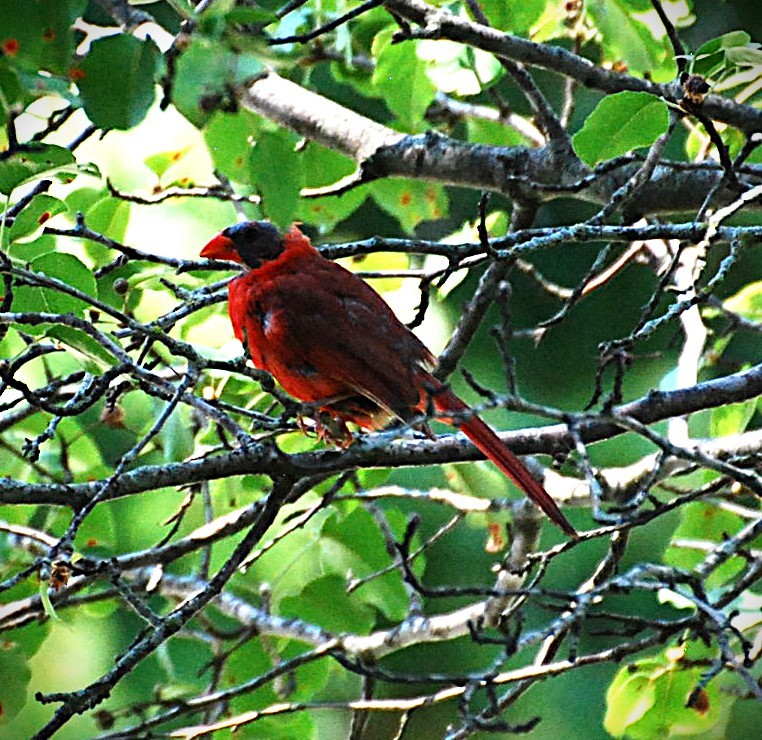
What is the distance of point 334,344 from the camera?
9.86 feet

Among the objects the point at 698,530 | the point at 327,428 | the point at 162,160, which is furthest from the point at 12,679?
the point at 698,530

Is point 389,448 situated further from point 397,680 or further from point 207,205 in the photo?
point 207,205

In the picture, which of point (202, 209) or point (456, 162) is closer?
point (456, 162)

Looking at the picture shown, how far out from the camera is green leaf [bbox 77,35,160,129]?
1.45 metres

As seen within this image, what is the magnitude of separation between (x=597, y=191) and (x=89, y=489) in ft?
4.88

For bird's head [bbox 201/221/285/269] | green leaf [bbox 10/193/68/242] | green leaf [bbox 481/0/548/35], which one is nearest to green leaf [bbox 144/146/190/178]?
bird's head [bbox 201/221/285/269]

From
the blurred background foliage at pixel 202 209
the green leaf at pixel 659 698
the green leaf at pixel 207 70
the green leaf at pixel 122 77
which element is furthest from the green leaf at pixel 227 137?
the green leaf at pixel 659 698

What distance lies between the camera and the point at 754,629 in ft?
11.1

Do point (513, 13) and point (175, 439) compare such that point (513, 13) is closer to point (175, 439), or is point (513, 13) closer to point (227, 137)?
point (227, 137)

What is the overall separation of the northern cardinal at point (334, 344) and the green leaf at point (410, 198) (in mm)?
478

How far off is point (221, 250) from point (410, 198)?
0.59 m

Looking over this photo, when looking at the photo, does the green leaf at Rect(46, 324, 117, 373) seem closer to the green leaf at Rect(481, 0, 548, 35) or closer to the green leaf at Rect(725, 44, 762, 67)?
the green leaf at Rect(725, 44, 762, 67)

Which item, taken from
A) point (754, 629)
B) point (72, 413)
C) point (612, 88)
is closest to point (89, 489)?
point (72, 413)

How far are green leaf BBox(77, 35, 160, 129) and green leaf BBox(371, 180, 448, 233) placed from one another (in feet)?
7.18
